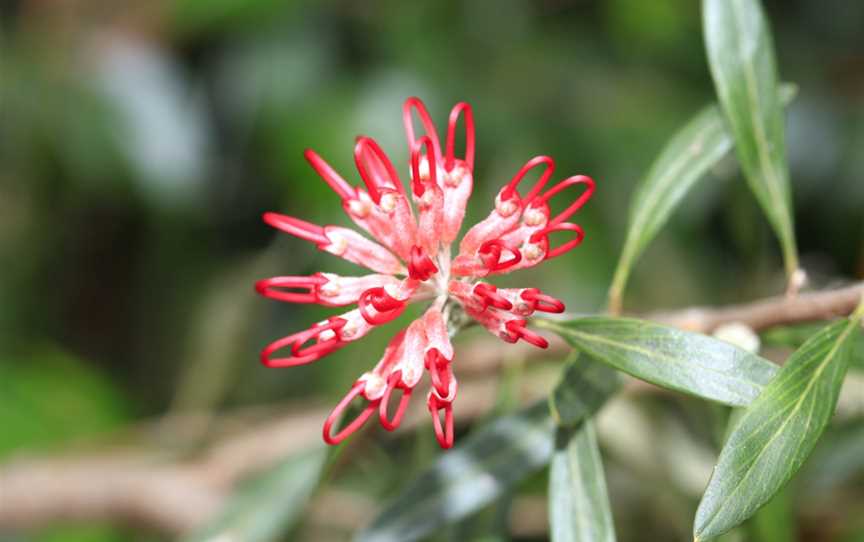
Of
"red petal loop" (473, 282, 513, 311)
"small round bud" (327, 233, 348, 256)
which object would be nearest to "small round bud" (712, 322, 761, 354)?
"red petal loop" (473, 282, 513, 311)

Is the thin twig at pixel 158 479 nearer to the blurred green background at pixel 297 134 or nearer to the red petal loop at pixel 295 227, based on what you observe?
the blurred green background at pixel 297 134

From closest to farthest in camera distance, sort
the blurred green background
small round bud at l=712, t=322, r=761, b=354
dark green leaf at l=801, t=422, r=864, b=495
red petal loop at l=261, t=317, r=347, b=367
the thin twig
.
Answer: red petal loop at l=261, t=317, r=347, b=367 < small round bud at l=712, t=322, r=761, b=354 < dark green leaf at l=801, t=422, r=864, b=495 < the thin twig < the blurred green background

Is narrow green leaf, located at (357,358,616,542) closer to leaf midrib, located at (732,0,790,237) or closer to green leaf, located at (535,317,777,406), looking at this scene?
green leaf, located at (535,317,777,406)

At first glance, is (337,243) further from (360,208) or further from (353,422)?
(353,422)

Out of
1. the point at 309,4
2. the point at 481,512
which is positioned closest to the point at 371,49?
the point at 309,4

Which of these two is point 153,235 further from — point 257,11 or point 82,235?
point 257,11
